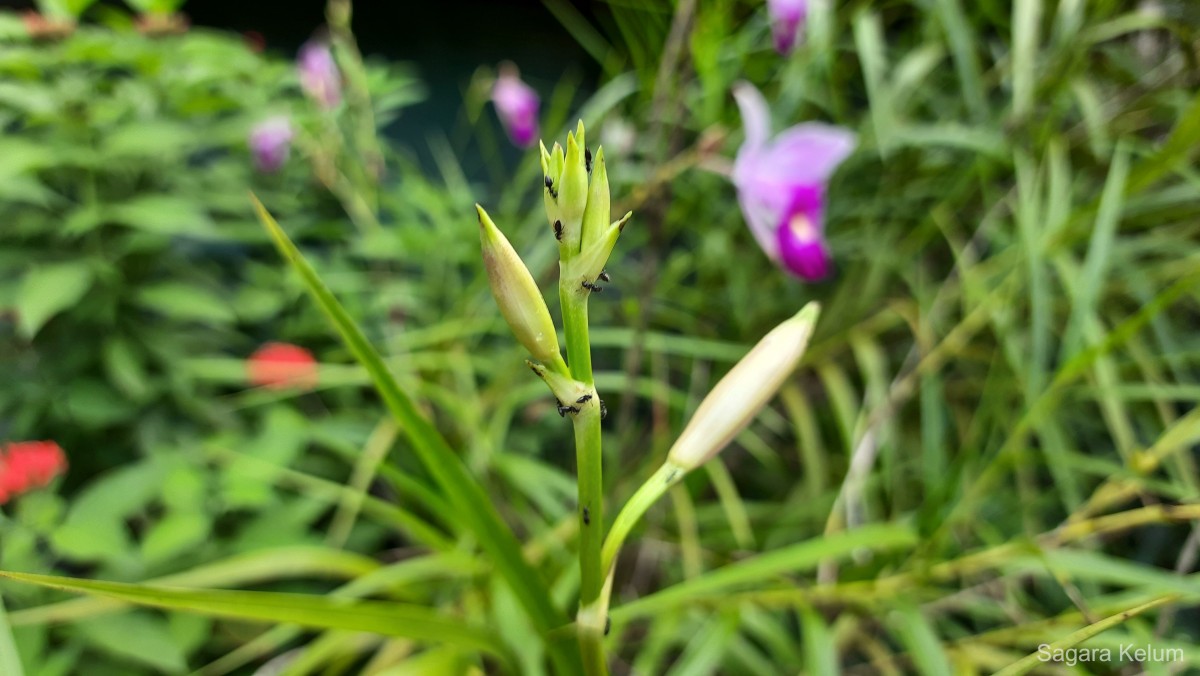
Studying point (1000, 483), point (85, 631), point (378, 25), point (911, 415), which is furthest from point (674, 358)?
point (378, 25)

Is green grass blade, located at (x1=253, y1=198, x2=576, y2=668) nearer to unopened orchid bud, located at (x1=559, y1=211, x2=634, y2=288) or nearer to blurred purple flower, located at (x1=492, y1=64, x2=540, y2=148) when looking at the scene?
unopened orchid bud, located at (x1=559, y1=211, x2=634, y2=288)

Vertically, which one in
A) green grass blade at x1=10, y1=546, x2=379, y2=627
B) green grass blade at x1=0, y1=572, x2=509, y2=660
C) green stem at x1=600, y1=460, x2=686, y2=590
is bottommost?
green grass blade at x1=10, y1=546, x2=379, y2=627

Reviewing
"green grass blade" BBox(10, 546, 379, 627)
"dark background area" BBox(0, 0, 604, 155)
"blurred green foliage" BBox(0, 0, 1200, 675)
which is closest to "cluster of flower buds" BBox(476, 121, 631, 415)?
"blurred green foliage" BBox(0, 0, 1200, 675)

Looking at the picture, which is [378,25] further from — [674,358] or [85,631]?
[85,631]

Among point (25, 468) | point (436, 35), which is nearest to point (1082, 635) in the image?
point (25, 468)

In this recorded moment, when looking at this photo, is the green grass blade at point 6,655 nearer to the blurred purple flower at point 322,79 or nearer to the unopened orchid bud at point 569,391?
the unopened orchid bud at point 569,391

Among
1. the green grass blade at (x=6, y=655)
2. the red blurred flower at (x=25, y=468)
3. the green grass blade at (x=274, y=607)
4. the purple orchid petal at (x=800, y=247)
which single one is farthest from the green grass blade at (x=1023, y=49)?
the red blurred flower at (x=25, y=468)

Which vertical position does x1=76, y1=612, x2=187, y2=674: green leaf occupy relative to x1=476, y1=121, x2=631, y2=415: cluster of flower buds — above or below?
below

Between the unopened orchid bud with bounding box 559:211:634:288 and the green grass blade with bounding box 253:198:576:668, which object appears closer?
the unopened orchid bud with bounding box 559:211:634:288

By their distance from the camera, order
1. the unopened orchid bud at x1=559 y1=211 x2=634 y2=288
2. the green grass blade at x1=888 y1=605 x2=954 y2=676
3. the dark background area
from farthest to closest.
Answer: the dark background area → the green grass blade at x1=888 y1=605 x2=954 y2=676 → the unopened orchid bud at x1=559 y1=211 x2=634 y2=288
